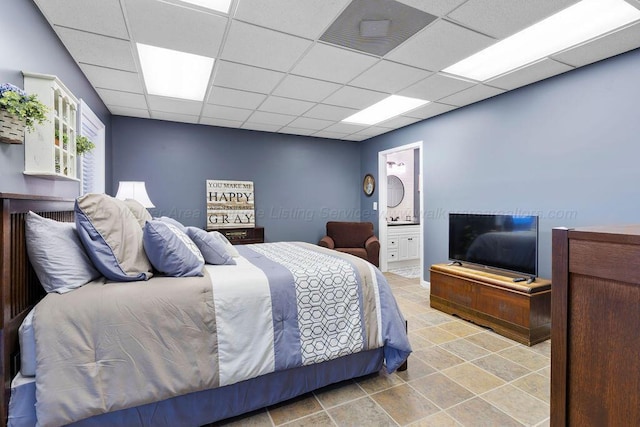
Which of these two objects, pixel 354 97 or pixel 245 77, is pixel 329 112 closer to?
pixel 354 97

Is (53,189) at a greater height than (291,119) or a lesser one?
lesser

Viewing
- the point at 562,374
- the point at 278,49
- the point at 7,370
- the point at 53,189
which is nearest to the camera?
the point at 562,374

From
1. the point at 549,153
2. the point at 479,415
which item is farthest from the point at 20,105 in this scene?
the point at 549,153

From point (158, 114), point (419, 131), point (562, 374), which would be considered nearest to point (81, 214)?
point (562, 374)

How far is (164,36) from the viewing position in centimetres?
231

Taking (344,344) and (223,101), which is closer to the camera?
(344,344)

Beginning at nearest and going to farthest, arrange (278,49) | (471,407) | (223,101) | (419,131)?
1. (471,407)
2. (278,49)
3. (223,101)
4. (419,131)

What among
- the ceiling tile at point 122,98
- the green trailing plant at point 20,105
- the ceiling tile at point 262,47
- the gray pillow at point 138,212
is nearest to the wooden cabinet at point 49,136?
the green trailing plant at point 20,105

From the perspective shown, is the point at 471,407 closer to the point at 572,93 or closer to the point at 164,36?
the point at 572,93

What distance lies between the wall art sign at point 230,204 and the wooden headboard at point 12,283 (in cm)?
337

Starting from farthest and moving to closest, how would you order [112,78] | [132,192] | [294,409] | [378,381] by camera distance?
[132,192], [112,78], [378,381], [294,409]

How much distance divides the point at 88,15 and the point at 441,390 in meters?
3.43

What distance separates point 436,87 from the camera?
3285 millimetres

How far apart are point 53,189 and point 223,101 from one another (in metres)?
2.06
